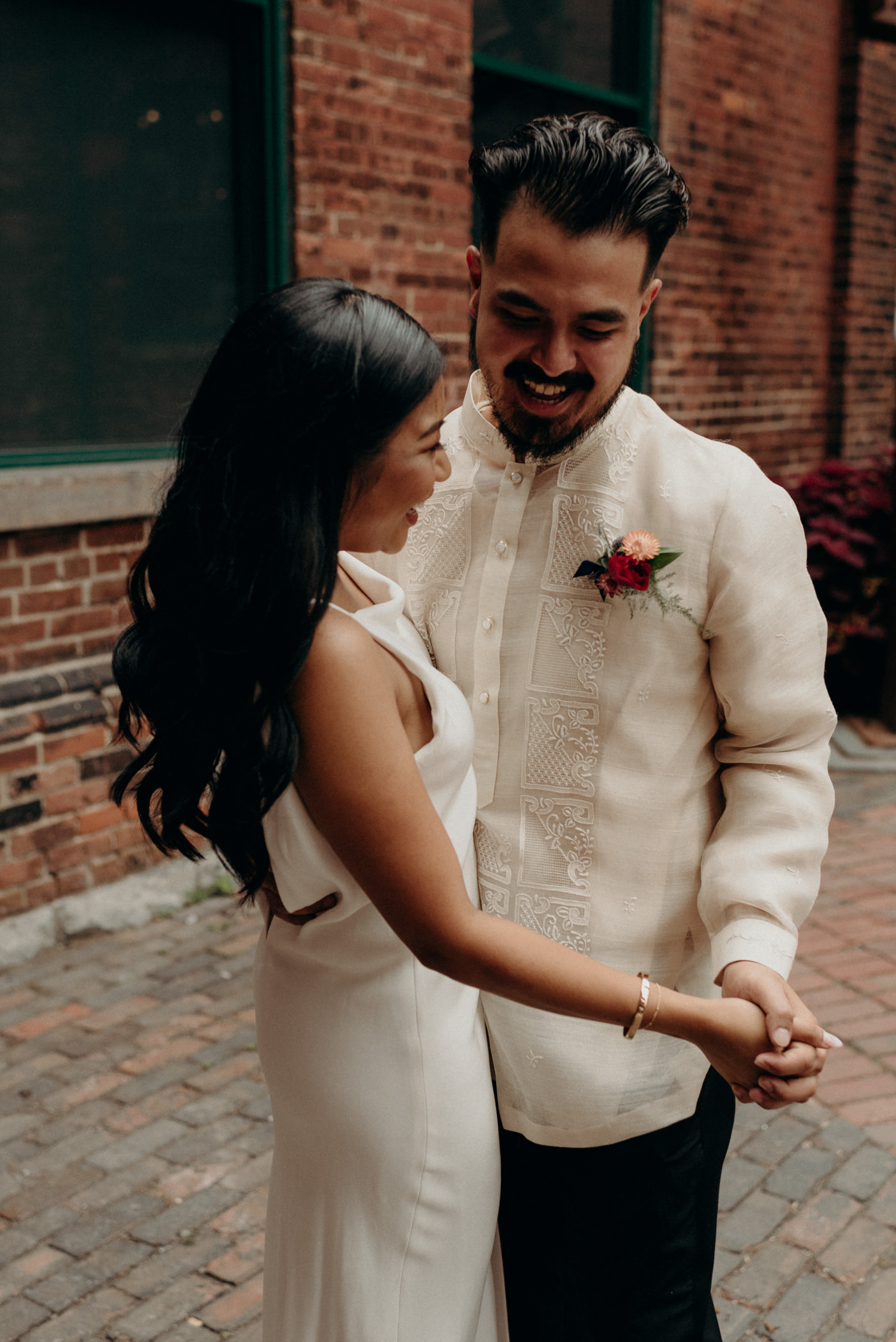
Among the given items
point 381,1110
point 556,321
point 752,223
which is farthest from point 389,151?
point 381,1110

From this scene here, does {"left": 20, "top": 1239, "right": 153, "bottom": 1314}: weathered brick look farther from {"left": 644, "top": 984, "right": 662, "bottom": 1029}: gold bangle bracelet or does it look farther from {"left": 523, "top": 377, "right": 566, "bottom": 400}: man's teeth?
{"left": 523, "top": 377, "right": 566, "bottom": 400}: man's teeth

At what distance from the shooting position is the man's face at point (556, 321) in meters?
1.74

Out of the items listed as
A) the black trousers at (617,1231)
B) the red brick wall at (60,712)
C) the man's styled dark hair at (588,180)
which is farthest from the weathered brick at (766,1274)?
the red brick wall at (60,712)

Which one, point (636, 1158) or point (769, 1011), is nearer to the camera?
point (769, 1011)

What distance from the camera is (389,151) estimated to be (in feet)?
17.7

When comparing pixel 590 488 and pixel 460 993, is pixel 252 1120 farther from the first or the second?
pixel 590 488

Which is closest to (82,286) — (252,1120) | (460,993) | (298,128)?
(298,128)

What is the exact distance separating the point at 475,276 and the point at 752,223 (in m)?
6.85

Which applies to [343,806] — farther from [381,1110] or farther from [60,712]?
[60,712]

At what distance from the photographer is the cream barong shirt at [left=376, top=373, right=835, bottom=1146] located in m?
1.79

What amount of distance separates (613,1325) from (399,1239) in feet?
1.60

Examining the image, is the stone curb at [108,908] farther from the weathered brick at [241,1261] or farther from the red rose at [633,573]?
the red rose at [633,573]

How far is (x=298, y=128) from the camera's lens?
5008 millimetres

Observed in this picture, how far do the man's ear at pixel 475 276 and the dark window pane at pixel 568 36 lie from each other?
476 centimetres
